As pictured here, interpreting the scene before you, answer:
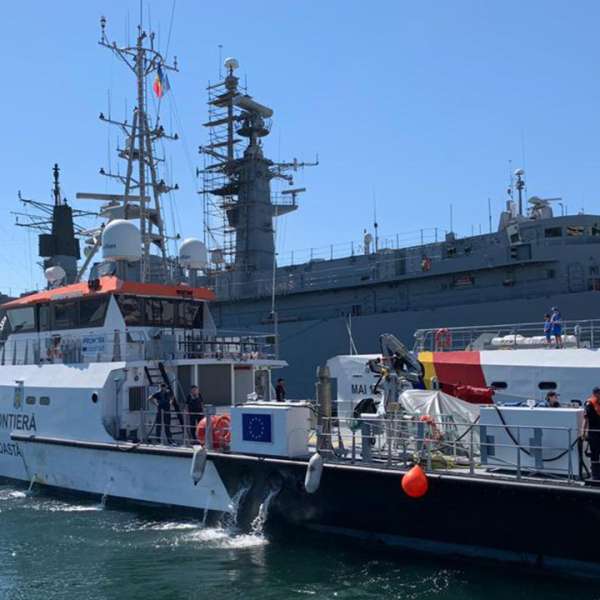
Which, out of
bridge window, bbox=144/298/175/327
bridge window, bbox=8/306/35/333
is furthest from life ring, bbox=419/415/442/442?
bridge window, bbox=8/306/35/333

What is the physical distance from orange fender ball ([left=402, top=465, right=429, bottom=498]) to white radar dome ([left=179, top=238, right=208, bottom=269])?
889 cm

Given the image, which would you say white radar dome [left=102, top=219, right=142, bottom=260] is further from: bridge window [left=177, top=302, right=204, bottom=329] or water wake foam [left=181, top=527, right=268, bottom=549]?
water wake foam [left=181, top=527, right=268, bottom=549]

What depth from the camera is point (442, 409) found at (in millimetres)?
11250

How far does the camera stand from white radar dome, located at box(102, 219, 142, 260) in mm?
15180

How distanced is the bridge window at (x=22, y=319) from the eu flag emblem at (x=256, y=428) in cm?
732

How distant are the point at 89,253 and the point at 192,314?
3992 millimetres

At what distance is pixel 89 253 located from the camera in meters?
18.3

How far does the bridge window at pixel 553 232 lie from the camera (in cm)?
2491

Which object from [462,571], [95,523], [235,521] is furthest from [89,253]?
[462,571]

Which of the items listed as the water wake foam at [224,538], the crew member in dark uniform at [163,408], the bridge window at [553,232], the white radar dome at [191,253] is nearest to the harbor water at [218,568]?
the water wake foam at [224,538]

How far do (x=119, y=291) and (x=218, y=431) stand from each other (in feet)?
13.7

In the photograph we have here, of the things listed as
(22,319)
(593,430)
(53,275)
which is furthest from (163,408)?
(593,430)

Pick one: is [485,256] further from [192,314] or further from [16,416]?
[16,416]

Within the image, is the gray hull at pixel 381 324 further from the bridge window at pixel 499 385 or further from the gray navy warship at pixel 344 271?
the bridge window at pixel 499 385
